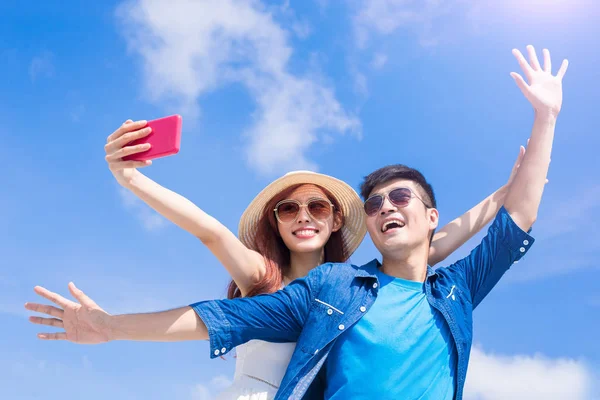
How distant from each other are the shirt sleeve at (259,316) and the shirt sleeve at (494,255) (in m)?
1.48

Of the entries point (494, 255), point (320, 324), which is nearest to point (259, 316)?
point (320, 324)

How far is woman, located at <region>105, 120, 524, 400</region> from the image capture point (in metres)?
5.16

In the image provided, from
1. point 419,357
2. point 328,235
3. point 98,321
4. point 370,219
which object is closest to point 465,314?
point 419,357

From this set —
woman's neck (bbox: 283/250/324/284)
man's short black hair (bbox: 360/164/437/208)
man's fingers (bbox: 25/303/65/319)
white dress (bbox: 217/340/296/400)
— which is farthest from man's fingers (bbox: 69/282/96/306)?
man's short black hair (bbox: 360/164/437/208)

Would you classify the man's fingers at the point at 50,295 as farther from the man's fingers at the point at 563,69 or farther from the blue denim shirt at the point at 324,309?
the man's fingers at the point at 563,69

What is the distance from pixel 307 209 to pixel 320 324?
172 cm

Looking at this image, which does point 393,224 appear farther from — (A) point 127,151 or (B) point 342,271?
(A) point 127,151

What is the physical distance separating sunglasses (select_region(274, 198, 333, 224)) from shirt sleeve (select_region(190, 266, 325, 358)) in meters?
Result: 1.26

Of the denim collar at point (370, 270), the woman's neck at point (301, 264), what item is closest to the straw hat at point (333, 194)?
the woman's neck at point (301, 264)

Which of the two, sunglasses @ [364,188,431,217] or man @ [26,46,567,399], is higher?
sunglasses @ [364,188,431,217]

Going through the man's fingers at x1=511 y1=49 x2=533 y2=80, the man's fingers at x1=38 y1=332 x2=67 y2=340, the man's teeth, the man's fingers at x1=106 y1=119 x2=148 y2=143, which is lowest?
the man's fingers at x1=38 y1=332 x2=67 y2=340

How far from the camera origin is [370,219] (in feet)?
18.2

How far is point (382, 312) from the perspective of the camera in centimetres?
491

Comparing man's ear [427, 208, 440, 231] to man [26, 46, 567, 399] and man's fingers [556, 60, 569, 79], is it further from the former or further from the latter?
man's fingers [556, 60, 569, 79]
